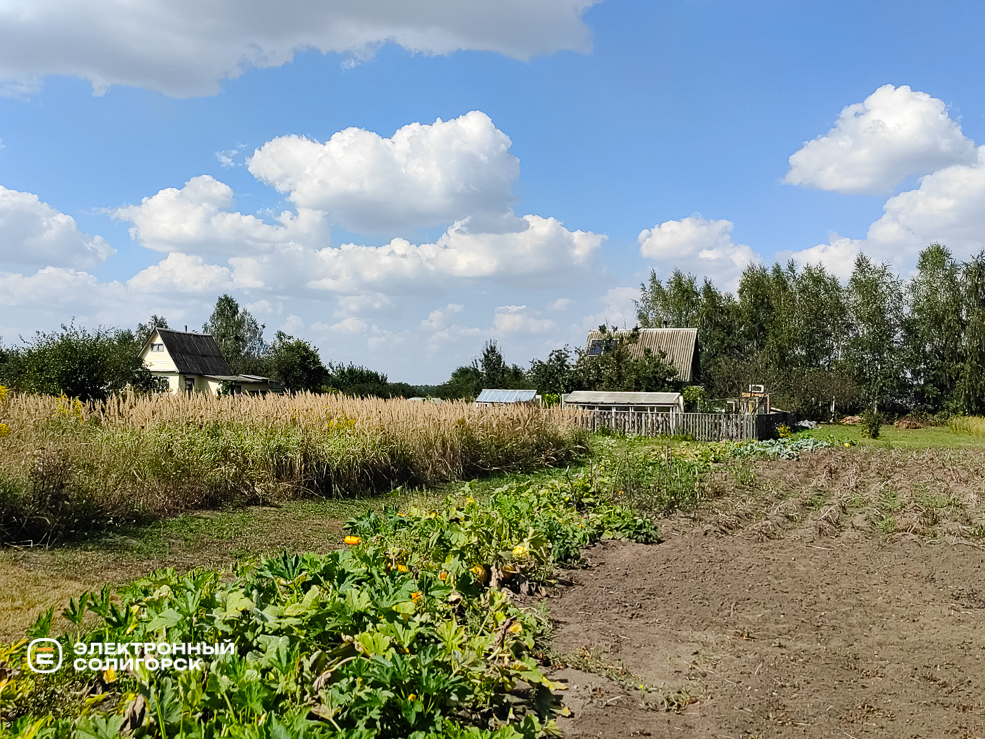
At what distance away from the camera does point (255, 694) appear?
7.39 feet

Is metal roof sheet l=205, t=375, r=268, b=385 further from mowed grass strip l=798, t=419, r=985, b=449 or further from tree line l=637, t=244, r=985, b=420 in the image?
mowed grass strip l=798, t=419, r=985, b=449

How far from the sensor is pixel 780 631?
13.5 ft

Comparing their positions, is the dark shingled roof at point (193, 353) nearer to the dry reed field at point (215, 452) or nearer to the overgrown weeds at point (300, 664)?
the dry reed field at point (215, 452)

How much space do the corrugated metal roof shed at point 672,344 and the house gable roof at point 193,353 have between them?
20.4m

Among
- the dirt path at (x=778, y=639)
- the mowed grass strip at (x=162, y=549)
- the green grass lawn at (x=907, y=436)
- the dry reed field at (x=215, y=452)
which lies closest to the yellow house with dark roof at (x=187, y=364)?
the green grass lawn at (x=907, y=436)

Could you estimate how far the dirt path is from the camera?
3.06m

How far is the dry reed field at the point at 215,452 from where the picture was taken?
675 centimetres

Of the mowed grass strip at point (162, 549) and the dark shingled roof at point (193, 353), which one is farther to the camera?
the dark shingled roof at point (193, 353)

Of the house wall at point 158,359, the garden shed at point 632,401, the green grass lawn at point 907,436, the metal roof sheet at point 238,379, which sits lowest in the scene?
the green grass lawn at point 907,436

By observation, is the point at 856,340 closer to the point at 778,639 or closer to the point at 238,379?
the point at 238,379

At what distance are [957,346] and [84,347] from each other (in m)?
32.6

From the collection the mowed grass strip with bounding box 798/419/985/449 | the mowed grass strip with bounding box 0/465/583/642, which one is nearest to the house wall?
the mowed grass strip with bounding box 798/419/985/449

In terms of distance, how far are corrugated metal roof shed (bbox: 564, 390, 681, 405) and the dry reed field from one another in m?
10.5

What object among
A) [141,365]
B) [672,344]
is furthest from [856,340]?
[141,365]
